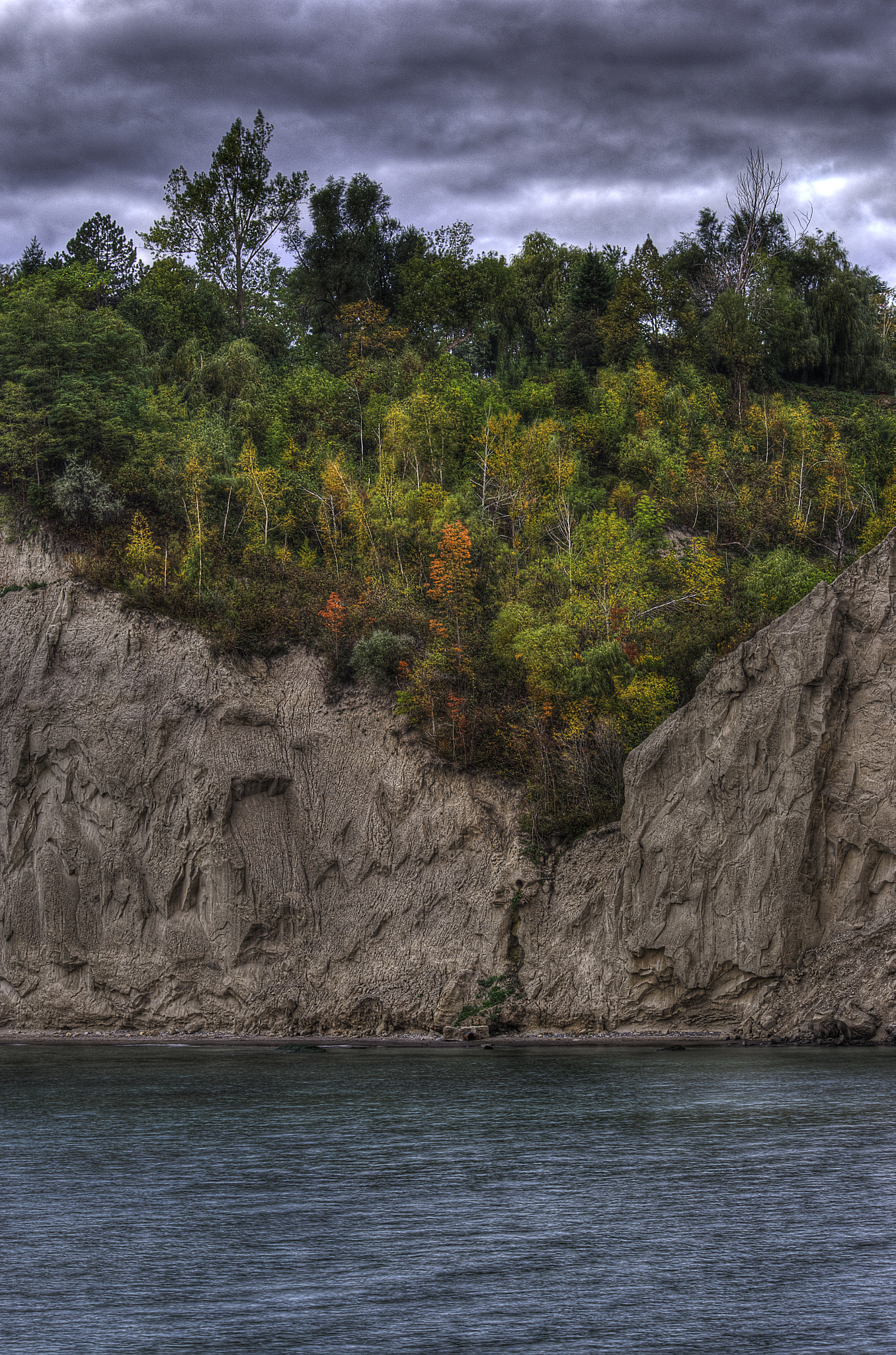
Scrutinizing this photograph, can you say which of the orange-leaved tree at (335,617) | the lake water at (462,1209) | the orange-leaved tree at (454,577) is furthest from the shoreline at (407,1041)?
the orange-leaved tree at (454,577)

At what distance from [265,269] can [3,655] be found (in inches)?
1634

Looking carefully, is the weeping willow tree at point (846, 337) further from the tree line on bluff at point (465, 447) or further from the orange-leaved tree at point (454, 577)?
the orange-leaved tree at point (454, 577)

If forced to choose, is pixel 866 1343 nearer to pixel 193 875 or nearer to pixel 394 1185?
pixel 394 1185

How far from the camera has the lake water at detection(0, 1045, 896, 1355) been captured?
13.1 m

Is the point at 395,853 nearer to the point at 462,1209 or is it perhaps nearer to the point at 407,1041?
the point at 407,1041

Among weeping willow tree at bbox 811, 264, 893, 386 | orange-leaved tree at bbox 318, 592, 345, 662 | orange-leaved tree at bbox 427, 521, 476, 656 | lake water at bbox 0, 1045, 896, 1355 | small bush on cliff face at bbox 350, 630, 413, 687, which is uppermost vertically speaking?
weeping willow tree at bbox 811, 264, 893, 386

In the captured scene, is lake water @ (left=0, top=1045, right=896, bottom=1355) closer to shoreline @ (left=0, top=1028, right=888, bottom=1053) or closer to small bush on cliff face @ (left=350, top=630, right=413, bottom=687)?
shoreline @ (left=0, top=1028, right=888, bottom=1053)

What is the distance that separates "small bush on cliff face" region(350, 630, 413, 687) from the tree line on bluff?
108mm

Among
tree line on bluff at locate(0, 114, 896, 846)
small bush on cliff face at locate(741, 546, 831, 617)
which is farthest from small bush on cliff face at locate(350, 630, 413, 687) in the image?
small bush on cliff face at locate(741, 546, 831, 617)

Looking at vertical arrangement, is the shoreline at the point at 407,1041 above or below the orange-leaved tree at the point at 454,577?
below

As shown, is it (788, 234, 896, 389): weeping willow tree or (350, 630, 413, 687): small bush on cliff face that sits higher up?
(788, 234, 896, 389): weeping willow tree

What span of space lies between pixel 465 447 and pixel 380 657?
1684 centimetres

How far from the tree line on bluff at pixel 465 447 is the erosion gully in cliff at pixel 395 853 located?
236 centimetres

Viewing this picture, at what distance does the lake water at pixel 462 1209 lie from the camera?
13.1 m
